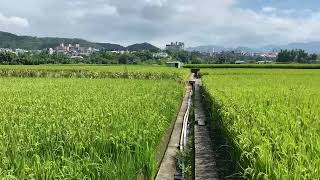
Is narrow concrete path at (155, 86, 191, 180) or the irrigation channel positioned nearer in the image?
the irrigation channel

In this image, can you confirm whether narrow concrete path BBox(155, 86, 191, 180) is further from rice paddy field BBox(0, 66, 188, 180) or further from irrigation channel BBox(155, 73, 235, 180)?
rice paddy field BBox(0, 66, 188, 180)

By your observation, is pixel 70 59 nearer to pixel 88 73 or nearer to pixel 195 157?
pixel 88 73

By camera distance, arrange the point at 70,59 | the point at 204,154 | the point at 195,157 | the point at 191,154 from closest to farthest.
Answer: the point at 195,157
the point at 204,154
the point at 191,154
the point at 70,59

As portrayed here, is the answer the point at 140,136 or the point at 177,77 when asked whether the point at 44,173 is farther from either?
the point at 177,77

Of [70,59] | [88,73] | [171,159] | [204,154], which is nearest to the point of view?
[204,154]

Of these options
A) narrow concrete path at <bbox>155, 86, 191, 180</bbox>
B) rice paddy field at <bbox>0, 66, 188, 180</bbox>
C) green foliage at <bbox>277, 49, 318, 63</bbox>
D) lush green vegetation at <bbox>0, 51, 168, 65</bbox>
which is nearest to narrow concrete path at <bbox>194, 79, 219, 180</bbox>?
narrow concrete path at <bbox>155, 86, 191, 180</bbox>

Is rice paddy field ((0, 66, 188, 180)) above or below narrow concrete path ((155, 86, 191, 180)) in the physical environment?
above

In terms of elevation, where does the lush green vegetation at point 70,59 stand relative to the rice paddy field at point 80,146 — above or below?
below

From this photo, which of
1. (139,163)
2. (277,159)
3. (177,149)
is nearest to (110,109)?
(177,149)

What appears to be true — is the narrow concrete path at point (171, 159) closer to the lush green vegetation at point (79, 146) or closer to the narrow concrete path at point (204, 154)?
the narrow concrete path at point (204, 154)

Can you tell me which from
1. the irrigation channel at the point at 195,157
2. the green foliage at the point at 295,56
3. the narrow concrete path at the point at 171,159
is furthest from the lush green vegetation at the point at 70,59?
the irrigation channel at the point at 195,157

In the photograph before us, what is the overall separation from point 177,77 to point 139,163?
1114 inches

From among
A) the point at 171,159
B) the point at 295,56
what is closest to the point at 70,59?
the point at 295,56

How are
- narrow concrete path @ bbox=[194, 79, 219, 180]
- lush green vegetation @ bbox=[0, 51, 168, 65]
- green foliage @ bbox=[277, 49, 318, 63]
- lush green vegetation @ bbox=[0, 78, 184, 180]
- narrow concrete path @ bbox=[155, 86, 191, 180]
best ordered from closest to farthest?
1. lush green vegetation @ bbox=[0, 78, 184, 180]
2. narrow concrete path @ bbox=[194, 79, 219, 180]
3. narrow concrete path @ bbox=[155, 86, 191, 180]
4. lush green vegetation @ bbox=[0, 51, 168, 65]
5. green foliage @ bbox=[277, 49, 318, 63]
